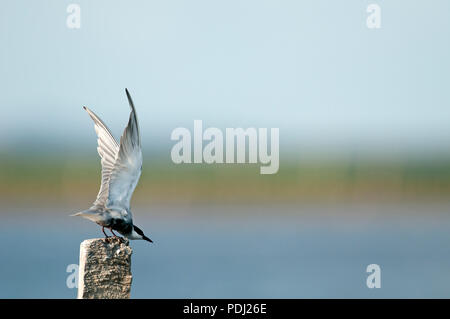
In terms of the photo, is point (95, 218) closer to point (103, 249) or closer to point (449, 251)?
point (103, 249)

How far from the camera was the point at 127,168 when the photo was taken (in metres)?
6.03

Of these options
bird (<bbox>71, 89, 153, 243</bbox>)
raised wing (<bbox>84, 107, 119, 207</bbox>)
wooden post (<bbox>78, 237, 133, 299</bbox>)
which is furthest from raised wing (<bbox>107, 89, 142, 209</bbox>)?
wooden post (<bbox>78, 237, 133, 299</bbox>)

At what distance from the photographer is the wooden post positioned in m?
5.44

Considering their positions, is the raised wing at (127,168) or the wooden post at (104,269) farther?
the raised wing at (127,168)

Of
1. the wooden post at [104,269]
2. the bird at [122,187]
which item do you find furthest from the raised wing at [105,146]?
the wooden post at [104,269]

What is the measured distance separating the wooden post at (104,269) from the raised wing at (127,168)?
0.48m

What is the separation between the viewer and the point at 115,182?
599 centimetres

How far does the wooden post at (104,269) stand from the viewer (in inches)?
214

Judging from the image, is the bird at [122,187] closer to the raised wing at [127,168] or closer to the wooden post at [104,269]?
the raised wing at [127,168]

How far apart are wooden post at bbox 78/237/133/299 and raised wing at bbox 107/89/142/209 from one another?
478 millimetres

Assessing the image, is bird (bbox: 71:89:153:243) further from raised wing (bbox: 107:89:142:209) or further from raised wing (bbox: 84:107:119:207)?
raised wing (bbox: 84:107:119:207)

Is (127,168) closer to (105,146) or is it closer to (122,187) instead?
(122,187)

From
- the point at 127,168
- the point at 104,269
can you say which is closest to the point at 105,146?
the point at 127,168
